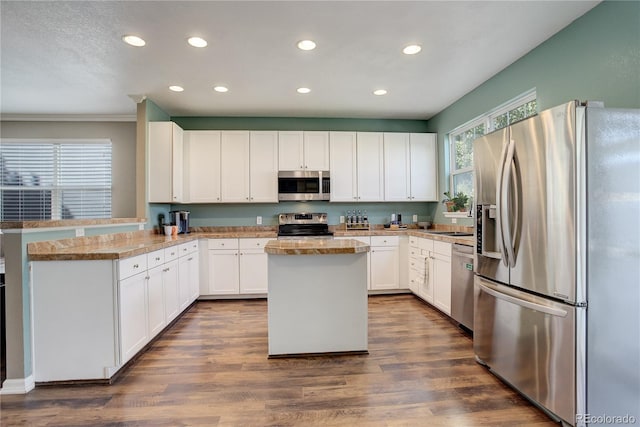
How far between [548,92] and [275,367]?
3.28m

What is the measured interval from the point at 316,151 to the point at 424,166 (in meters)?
1.71

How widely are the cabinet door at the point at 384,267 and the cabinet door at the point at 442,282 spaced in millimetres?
791

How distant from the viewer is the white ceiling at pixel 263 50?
2217 millimetres

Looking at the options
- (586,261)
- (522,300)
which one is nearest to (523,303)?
(522,300)

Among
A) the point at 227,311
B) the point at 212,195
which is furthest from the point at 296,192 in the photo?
the point at 227,311

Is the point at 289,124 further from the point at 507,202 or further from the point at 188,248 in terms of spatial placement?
the point at 507,202

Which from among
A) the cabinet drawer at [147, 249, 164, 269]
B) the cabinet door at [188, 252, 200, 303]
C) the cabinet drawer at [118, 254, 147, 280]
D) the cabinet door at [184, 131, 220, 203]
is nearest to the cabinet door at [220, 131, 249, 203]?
the cabinet door at [184, 131, 220, 203]

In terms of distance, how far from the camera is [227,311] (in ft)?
12.5

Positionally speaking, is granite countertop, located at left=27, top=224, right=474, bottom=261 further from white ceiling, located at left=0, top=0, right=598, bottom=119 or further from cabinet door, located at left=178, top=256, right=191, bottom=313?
white ceiling, located at left=0, top=0, right=598, bottom=119

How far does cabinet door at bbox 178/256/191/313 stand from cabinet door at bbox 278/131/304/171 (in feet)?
6.14

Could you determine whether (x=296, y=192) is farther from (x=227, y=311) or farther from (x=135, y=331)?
(x=135, y=331)

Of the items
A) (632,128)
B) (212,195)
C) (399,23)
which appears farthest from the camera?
(212,195)

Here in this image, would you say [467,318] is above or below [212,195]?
below

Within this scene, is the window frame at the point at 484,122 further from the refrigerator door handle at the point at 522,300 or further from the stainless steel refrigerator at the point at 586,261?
the refrigerator door handle at the point at 522,300
